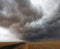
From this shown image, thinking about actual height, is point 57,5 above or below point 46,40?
above

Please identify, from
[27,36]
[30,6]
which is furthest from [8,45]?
[30,6]

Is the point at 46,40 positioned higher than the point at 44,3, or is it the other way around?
the point at 44,3

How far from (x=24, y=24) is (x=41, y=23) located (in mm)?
504

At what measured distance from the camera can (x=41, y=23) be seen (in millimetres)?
5262

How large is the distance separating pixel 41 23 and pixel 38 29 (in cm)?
20

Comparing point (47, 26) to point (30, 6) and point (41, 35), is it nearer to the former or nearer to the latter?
point (41, 35)

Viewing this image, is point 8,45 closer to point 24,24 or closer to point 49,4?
point 24,24

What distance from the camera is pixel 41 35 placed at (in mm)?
5176

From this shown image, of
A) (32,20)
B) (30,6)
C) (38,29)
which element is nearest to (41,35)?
(38,29)

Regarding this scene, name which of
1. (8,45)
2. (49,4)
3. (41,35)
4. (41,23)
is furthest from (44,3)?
(8,45)

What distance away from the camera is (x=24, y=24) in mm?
5211

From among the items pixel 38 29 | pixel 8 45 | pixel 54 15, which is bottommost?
pixel 8 45

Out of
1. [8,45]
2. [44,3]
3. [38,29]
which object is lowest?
[8,45]

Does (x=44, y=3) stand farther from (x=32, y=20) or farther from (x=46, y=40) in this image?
(x=46, y=40)
